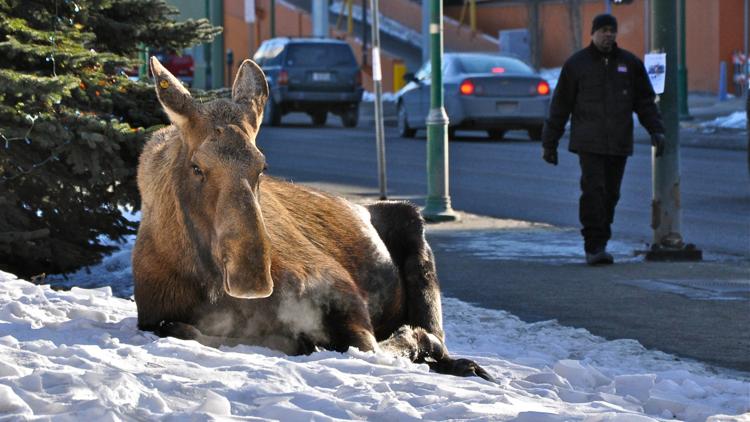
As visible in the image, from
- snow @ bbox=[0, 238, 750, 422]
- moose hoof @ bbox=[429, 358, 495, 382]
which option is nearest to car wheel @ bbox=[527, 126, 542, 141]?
snow @ bbox=[0, 238, 750, 422]

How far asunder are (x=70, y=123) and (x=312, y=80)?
27755 millimetres

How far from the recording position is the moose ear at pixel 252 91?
6852 mm

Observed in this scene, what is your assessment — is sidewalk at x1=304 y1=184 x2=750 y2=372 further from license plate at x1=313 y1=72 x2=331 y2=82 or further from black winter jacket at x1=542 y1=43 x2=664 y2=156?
license plate at x1=313 y1=72 x2=331 y2=82

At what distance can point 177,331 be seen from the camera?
681cm

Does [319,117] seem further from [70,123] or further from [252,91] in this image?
[252,91]

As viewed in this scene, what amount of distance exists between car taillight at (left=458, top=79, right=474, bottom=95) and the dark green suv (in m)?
8.82

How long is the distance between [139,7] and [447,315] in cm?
323

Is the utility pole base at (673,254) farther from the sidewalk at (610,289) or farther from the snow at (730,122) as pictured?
the snow at (730,122)

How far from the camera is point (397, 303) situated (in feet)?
25.8

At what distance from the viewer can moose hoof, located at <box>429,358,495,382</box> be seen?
706cm

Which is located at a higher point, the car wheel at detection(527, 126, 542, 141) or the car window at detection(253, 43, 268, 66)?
the car window at detection(253, 43, 268, 66)

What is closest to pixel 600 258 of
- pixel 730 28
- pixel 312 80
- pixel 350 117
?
pixel 312 80

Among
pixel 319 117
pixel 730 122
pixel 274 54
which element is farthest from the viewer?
pixel 319 117

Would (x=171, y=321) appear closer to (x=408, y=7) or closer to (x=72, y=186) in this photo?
(x=72, y=186)
